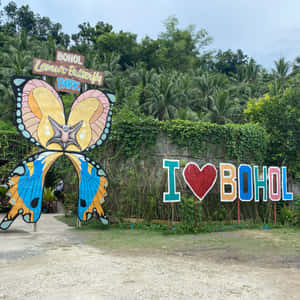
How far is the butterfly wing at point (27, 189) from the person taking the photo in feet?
26.7

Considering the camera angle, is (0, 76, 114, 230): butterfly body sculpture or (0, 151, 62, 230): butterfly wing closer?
(0, 151, 62, 230): butterfly wing

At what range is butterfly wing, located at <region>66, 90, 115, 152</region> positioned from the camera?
9.21 metres

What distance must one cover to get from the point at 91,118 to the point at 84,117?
0.19 m

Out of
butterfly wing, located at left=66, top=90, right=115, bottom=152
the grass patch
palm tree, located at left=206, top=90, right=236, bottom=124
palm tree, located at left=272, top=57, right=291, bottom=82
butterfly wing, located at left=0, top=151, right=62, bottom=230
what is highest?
palm tree, located at left=272, top=57, right=291, bottom=82

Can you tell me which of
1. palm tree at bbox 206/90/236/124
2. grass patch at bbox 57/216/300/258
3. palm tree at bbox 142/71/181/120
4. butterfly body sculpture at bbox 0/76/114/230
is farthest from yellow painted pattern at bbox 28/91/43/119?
palm tree at bbox 206/90/236/124

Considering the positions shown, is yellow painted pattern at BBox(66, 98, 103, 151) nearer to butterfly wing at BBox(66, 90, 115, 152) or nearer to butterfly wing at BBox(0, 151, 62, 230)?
butterfly wing at BBox(66, 90, 115, 152)

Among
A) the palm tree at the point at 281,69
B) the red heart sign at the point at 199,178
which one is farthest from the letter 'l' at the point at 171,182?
the palm tree at the point at 281,69

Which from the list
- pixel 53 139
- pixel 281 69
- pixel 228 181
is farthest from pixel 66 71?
pixel 281 69

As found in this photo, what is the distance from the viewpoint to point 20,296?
3744 mm

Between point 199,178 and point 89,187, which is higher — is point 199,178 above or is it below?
above

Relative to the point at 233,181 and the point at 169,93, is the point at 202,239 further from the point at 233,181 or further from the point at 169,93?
the point at 169,93

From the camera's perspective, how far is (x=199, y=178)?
9.19m

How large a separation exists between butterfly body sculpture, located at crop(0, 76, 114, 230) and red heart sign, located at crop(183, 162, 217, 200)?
2.23 m

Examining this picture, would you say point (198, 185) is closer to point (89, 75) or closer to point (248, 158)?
point (248, 158)
